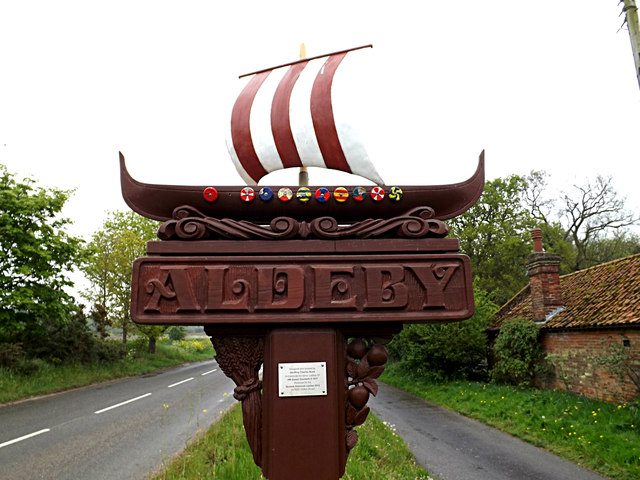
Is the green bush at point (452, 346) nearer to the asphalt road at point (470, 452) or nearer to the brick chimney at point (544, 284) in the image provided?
the brick chimney at point (544, 284)

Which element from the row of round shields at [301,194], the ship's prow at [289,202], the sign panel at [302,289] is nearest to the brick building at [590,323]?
the ship's prow at [289,202]

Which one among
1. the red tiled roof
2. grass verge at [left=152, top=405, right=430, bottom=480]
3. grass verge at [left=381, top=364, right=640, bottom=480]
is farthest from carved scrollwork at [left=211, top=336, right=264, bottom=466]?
the red tiled roof

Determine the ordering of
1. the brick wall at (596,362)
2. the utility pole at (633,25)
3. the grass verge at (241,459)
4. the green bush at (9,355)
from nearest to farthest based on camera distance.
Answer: the grass verge at (241,459), the utility pole at (633,25), the brick wall at (596,362), the green bush at (9,355)

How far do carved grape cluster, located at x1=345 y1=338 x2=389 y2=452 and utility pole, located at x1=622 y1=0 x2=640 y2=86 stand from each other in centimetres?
715

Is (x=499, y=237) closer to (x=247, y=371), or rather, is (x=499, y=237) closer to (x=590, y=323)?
(x=590, y=323)

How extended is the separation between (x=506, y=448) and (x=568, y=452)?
105cm

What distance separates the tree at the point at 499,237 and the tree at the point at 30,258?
67.1 ft

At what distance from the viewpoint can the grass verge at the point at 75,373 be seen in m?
11.8

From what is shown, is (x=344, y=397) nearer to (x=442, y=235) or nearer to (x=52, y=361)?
(x=442, y=235)

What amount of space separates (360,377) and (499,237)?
81.2ft

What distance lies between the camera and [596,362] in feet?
31.1

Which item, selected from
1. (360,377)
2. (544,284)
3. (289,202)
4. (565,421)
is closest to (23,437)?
(360,377)

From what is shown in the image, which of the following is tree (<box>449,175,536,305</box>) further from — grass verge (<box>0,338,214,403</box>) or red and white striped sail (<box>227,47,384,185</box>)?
red and white striped sail (<box>227,47,384,185</box>)

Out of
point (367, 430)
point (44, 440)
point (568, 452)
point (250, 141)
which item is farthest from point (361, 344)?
point (44, 440)
